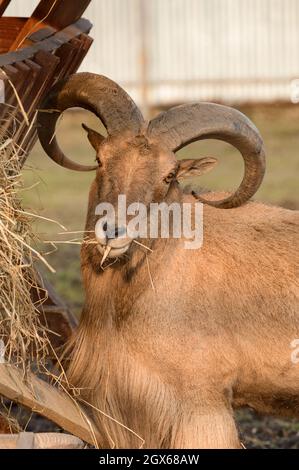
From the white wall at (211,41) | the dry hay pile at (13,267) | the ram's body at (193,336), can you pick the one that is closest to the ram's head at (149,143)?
the ram's body at (193,336)

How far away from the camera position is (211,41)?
27062 mm

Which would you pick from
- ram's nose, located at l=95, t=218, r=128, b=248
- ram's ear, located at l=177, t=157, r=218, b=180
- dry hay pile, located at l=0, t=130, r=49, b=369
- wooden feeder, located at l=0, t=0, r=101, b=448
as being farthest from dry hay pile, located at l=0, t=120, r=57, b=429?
ram's ear, located at l=177, t=157, r=218, b=180

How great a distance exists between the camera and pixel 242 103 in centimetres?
2638

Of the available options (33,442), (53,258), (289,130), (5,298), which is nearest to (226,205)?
(5,298)

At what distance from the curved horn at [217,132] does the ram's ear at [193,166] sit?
0.59ft

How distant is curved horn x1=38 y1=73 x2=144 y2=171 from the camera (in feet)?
22.4

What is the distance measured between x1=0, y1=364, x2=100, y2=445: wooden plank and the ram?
8.1 inches

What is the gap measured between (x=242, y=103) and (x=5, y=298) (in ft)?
67.4

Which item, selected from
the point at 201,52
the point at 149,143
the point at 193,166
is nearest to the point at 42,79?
the point at 149,143

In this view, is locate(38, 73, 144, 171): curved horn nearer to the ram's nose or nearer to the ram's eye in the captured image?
the ram's eye

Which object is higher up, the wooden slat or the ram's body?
the wooden slat

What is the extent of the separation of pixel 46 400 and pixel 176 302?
3.49ft

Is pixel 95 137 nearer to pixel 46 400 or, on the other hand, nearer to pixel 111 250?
pixel 111 250

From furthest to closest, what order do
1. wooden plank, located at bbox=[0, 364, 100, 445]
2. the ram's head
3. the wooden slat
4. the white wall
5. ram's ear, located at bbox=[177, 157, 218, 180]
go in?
the white wall
ram's ear, located at bbox=[177, 157, 218, 180]
the wooden slat
the ram's head
wooden plank, located at bbox=[0, 364, 100, 445]
